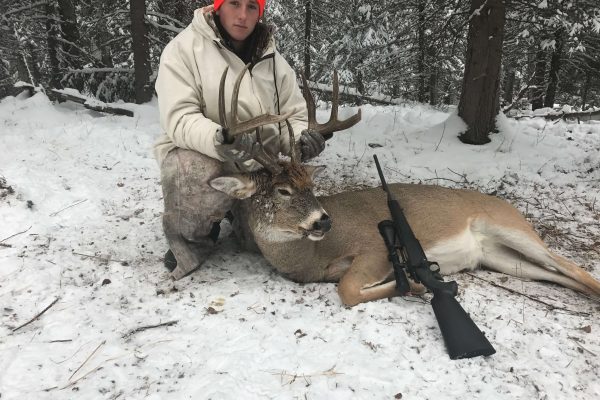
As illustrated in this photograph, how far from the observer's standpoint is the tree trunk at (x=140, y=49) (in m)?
8.77

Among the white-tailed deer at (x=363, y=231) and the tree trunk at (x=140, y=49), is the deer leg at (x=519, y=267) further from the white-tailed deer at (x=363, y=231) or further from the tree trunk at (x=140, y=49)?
the tree trunk at (x=140, y=49)

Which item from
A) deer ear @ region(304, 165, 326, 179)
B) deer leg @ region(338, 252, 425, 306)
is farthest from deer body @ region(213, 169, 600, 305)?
deer ear @ region(304, 165, 326, 179)

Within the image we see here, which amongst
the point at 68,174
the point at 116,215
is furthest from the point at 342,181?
the point at 68,174

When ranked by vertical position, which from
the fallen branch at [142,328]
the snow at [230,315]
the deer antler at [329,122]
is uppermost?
the deer antler at [329,122]

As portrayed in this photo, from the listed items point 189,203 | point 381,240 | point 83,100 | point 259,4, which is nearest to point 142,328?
point 189,203

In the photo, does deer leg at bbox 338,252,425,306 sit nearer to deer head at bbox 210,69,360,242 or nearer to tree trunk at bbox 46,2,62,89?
deer head at bbox 210,69,360,242

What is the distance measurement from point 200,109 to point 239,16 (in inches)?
31.6

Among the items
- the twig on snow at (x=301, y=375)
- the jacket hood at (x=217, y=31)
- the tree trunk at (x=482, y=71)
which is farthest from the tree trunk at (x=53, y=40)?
the twig on snow at (x=301, y=375)

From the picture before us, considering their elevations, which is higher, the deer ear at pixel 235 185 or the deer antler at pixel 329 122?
the deer antler at pixel 329 122

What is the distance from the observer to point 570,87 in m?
13.9

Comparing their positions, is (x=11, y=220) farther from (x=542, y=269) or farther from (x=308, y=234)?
(x=542, y=269)

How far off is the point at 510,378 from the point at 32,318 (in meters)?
2.95

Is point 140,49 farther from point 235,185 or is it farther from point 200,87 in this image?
point 235,185

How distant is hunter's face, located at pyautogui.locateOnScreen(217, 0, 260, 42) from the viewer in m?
3.62
